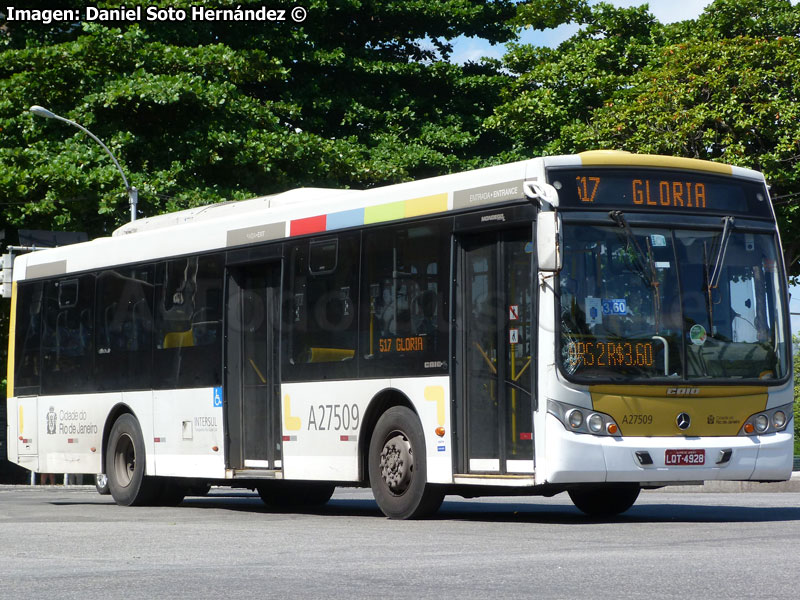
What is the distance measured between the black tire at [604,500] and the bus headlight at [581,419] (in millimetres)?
2247

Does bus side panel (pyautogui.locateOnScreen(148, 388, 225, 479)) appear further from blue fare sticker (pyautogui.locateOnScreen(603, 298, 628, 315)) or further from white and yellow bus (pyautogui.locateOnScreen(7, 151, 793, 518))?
blue fare sticker (pyautogui.locateOnScreen(603, 298, 628, 315))

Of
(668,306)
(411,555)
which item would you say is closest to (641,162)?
(668,306)

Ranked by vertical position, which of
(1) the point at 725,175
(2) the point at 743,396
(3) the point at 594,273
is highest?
(1) the point at 725,175

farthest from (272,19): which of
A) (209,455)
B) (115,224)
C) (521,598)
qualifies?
(521,598)

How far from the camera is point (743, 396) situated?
42.6 ft

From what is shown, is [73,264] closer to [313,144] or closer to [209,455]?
[209,455]

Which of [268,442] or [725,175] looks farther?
[268,442]

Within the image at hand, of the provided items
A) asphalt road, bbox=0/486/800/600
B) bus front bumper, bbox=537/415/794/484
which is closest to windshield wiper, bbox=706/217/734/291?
bus front bumper, bbox=537/415/794/484

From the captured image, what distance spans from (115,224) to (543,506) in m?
16.4

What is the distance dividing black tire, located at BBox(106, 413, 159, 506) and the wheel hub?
195 inches

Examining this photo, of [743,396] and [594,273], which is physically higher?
[594,273]

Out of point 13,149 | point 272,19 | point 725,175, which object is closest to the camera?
point 725,175

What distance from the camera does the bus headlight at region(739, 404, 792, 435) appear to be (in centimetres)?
1301

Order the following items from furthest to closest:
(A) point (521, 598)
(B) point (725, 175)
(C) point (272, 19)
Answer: (C) point (272, 19), (B) point (725, 175), (A) point (521, 598)
